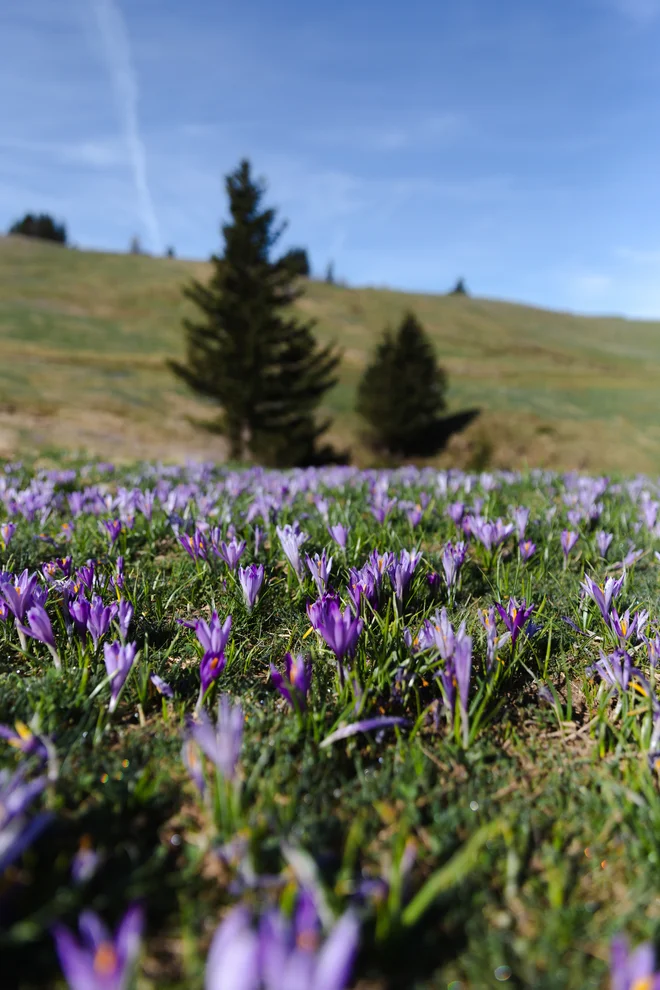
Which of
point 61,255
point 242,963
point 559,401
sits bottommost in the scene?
point 242,963

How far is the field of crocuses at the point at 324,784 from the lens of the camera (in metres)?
0.94

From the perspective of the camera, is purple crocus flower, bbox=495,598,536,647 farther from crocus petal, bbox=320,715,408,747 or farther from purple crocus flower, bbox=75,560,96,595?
purple crocus flower, bbox=75,560,96,595

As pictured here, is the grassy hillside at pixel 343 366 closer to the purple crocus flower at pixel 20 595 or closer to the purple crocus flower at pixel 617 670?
the purple crocus flower at pixel 20 595

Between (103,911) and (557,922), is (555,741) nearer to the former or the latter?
(557,922)

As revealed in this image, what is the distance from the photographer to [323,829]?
122cm

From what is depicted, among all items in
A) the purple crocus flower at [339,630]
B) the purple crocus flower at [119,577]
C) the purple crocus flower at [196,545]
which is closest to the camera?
the purple crocus flower at [339,630]

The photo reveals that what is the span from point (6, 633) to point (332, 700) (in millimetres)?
1150

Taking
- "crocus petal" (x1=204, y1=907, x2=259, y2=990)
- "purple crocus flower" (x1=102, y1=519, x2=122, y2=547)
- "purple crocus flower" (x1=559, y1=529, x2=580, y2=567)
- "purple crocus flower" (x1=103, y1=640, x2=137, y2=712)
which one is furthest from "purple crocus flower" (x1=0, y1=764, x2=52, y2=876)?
"purple crocus flower" (x1=559, y1=529, x2=580, y2=567)

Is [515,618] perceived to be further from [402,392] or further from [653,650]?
[402,392]

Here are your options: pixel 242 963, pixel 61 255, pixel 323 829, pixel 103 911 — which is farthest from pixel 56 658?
pixel 61 255

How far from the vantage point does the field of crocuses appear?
94cm

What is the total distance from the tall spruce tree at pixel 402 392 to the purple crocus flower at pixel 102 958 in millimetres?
30309

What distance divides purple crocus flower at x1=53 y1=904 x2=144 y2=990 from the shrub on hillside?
Result: 414ft

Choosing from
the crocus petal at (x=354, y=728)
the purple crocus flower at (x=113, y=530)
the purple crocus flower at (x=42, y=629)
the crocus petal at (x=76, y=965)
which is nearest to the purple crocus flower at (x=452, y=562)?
the crocus petal at (x=354, y=728)
